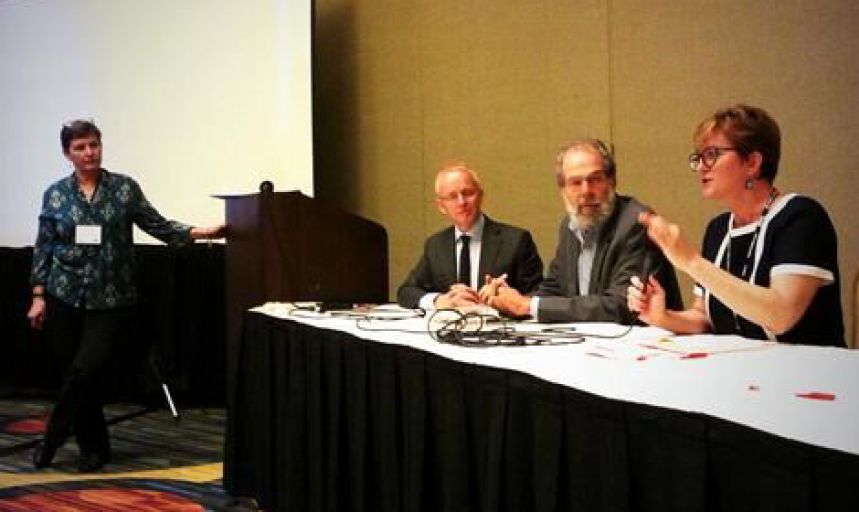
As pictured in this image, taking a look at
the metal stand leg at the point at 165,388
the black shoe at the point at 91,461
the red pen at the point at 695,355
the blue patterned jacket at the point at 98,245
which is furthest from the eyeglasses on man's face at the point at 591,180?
the metal stand leg at the point at 165,388

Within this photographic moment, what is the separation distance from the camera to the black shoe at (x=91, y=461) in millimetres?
3564

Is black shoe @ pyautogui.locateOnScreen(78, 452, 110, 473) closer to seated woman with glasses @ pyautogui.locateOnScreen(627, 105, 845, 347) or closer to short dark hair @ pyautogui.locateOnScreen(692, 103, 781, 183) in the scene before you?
seated woman with glasses @ pyautogui.locateOnScreen(627, 105, 845, 347)

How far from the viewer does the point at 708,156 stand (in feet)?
6.30

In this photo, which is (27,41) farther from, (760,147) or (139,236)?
(760,147)

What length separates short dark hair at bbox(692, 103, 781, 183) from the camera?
1.88m

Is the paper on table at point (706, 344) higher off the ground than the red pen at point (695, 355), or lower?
lower

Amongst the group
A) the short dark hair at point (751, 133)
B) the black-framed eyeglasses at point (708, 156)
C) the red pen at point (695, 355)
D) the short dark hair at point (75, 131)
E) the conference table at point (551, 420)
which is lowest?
the conference table at point (551, 420)

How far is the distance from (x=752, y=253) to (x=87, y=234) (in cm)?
276

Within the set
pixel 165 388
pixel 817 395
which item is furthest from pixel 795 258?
pixel 165 388

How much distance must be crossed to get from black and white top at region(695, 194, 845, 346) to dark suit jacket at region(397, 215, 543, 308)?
46.3 inches

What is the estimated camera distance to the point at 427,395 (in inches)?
70.6

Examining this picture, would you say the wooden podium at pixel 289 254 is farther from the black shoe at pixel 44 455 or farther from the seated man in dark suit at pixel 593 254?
the black shoe at pixel 44 455

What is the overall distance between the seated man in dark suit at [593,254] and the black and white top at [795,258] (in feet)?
1.34

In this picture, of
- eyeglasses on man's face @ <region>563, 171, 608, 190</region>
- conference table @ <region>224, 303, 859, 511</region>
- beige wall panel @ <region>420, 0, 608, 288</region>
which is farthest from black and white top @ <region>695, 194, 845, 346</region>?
beige wall panel @ <region>420, 0, 608, 288</region>
